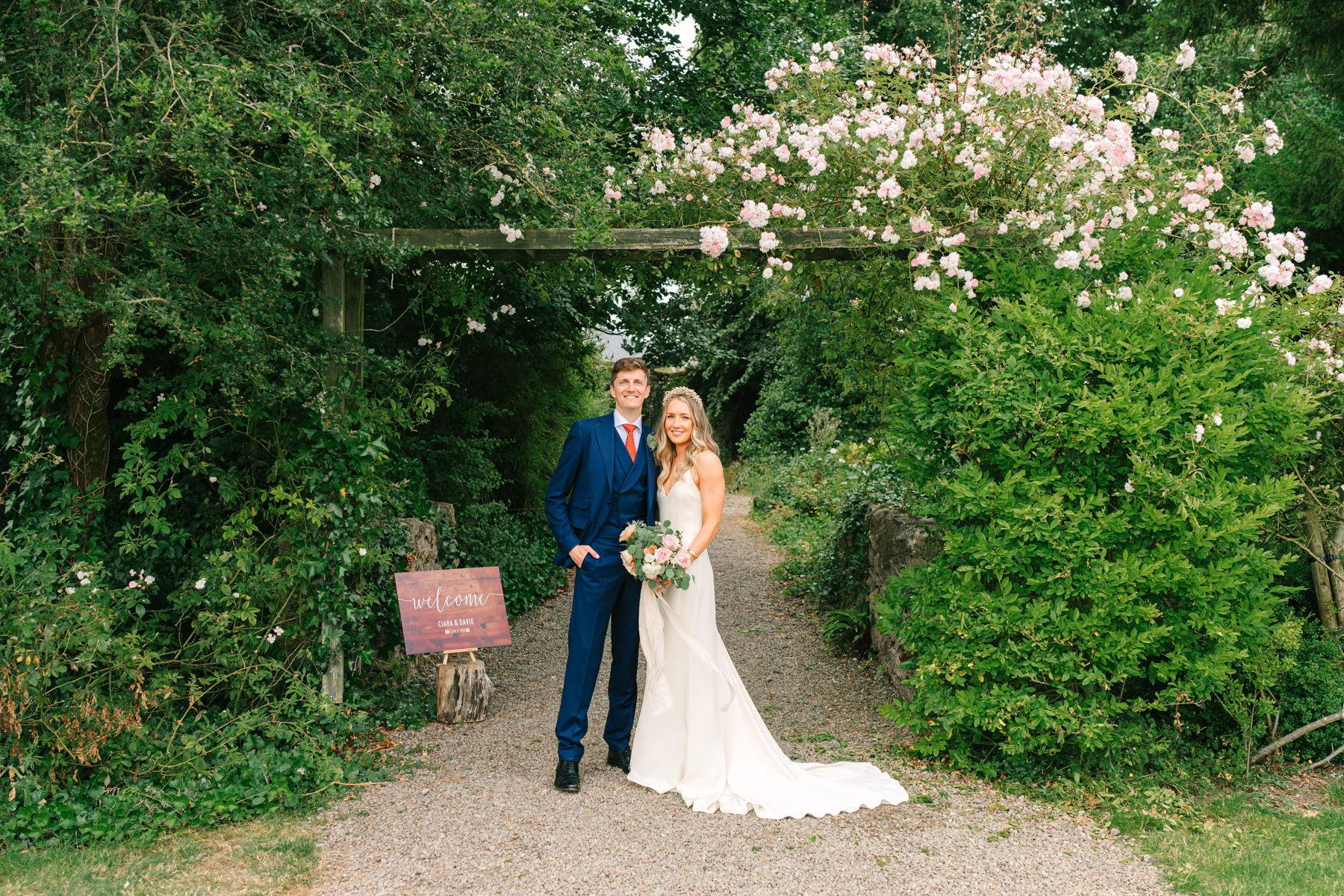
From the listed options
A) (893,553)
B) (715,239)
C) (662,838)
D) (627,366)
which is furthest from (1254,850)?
(715,239)

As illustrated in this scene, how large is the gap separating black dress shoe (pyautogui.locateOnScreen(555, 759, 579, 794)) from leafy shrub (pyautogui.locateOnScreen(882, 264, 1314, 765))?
5.89 feet

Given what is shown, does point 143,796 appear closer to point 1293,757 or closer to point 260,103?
point 260,103

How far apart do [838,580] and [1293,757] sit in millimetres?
3771

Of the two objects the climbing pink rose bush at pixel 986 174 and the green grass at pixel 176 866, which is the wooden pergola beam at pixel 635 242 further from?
the green grass at pixel 176 866

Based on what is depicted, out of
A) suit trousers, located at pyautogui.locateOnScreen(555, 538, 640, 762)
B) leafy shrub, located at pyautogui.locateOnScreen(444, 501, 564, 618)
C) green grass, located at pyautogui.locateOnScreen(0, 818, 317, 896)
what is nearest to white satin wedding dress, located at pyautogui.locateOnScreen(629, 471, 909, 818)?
suit trousers, located at pyautogui.locateOnScreen(555, 538, 640, 762)

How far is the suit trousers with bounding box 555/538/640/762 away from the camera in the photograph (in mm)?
4223

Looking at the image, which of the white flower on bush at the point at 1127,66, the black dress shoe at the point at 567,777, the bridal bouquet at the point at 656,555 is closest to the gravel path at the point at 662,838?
the black dress shoe at the point at 567,777

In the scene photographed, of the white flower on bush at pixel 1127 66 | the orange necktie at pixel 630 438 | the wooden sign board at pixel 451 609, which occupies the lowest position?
the wooden sign board at pixel 451 609

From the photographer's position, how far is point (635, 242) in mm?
4840

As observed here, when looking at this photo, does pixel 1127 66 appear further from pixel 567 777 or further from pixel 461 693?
pixel 461 693

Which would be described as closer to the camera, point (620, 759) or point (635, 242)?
point (620, 759)

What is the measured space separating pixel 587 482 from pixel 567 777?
143 centimetres

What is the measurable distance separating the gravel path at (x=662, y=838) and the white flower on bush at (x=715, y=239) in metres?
2.80

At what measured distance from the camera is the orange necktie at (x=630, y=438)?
14.2 feet
